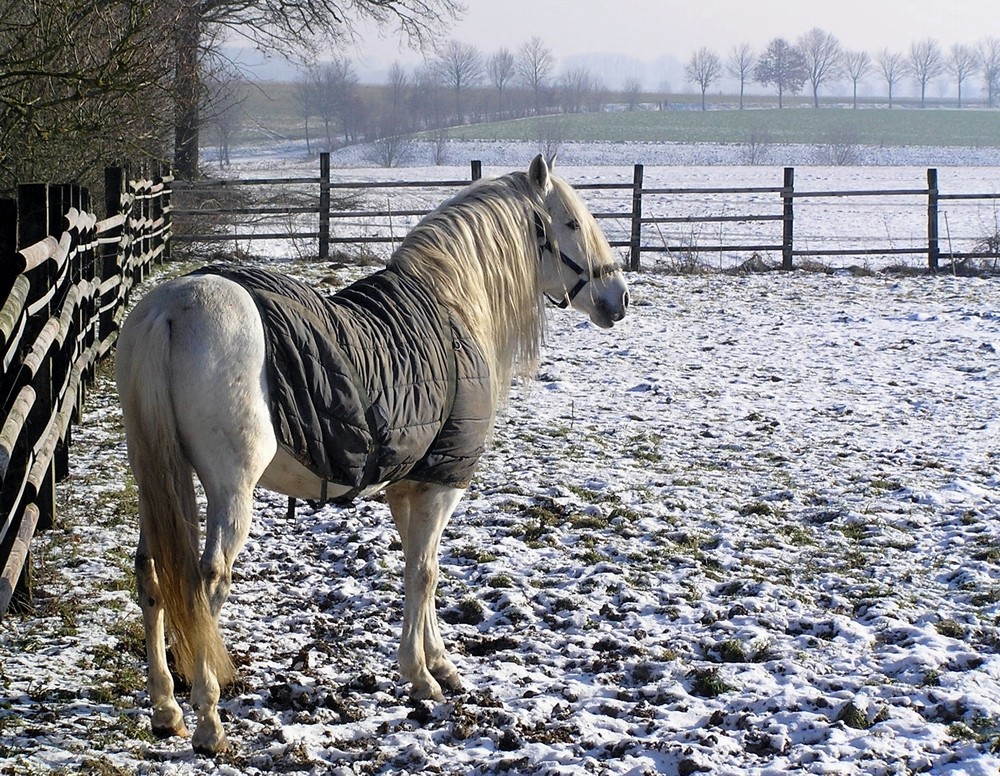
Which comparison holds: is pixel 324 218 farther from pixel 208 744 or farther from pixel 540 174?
pixel 208 744

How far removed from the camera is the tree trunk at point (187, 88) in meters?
11.9

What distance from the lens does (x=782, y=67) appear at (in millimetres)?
94312

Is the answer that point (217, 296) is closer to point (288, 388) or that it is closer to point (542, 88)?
point (288, 388)

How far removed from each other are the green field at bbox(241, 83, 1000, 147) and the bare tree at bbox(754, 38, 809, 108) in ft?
91.7

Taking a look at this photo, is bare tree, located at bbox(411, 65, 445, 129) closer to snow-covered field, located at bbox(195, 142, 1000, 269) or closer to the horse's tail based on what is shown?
snow-covered field, located at bbox(195, 142, 1000, 269)

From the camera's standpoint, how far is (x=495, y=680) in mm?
3402

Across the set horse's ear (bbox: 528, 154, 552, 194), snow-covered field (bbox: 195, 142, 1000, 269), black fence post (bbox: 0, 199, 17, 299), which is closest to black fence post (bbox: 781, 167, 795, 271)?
snow-covered field (bbox: 195, 142, 1000, 269)

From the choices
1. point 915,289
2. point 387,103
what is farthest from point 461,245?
point 387,103

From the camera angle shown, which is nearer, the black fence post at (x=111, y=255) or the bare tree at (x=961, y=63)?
the black fence post at (x=111, y=255)

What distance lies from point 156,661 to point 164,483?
1.91 feet

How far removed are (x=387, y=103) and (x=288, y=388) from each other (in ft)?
252

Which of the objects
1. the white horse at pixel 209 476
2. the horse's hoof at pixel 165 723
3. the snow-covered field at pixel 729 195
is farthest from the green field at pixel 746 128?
the horse's hoof at pixel 165 723

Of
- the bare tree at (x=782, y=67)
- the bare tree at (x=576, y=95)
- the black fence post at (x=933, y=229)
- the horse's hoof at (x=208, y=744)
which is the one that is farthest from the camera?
the bare tree at (x=782, y=67)

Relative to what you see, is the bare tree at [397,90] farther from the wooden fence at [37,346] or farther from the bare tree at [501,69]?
the wooden fence at [37,346]
